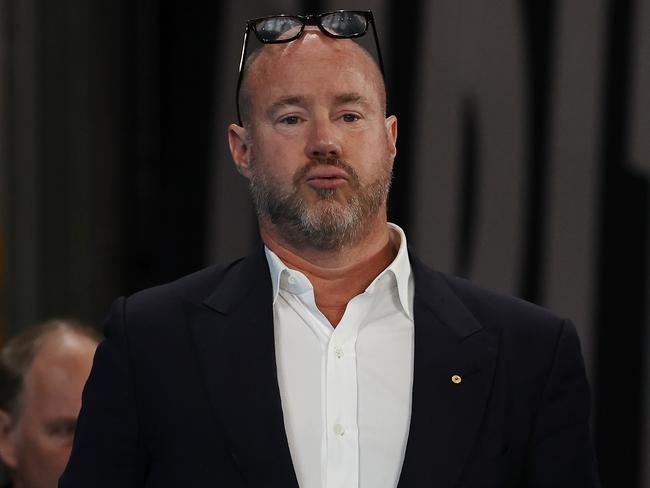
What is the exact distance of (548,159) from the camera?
3.53m

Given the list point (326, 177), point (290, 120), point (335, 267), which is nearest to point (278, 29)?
point (290, 120)

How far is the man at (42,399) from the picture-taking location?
2.68 meters

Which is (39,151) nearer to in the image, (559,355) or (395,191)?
(395,191)

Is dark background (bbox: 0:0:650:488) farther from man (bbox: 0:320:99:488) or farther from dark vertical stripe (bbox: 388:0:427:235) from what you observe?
man (bbox: 0:320:99:488)

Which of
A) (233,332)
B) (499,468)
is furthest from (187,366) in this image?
(499,468)

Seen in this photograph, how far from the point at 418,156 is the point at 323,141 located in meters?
1.86

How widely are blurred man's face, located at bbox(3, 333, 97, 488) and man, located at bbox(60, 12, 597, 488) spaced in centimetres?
82

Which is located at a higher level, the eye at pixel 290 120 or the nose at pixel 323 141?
the eye at pixel 290 120

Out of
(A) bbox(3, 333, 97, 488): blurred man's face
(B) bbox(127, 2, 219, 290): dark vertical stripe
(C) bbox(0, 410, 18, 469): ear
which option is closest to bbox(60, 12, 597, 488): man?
(A) bbox(3, 333, 97, 488): blurred man's face

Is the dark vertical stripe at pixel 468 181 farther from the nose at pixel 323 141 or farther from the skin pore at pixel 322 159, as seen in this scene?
the nose at pixel 323 141

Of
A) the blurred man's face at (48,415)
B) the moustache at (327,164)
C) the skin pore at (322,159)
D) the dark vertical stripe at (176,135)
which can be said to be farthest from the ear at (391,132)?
the dark vertical stripe at (176,135)

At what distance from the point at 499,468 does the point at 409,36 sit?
81.9 inches

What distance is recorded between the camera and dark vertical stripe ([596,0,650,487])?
3.44m

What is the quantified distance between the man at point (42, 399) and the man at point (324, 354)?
2.71 feet
